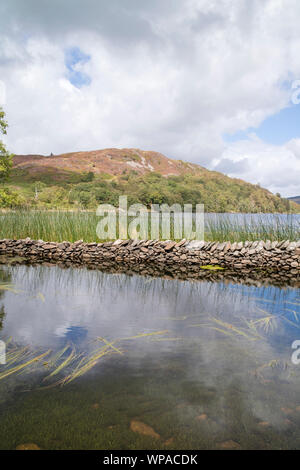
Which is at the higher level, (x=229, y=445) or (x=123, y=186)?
(x=123, y=186)

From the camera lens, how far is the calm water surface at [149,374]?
169cm

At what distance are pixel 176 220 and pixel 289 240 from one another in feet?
12.6

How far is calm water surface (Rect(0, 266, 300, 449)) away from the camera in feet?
5.54

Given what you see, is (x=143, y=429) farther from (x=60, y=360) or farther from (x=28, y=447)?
(x=60, y=360)

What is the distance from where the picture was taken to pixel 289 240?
8.67 meters

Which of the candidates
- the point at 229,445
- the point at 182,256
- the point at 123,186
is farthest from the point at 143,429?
the point at 123,186

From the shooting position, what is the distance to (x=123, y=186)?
44.8m

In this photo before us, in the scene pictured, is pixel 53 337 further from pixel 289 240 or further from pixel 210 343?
pixel 289 240

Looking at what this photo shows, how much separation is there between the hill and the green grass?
1.99 feet

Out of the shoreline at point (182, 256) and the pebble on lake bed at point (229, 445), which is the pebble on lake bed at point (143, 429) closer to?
the pebble on lake bed at point (229, 445)

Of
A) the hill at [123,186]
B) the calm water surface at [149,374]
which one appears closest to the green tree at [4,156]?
the hill at [123,186]

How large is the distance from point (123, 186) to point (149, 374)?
43724 mm

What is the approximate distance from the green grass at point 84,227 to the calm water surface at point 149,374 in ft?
16.0
